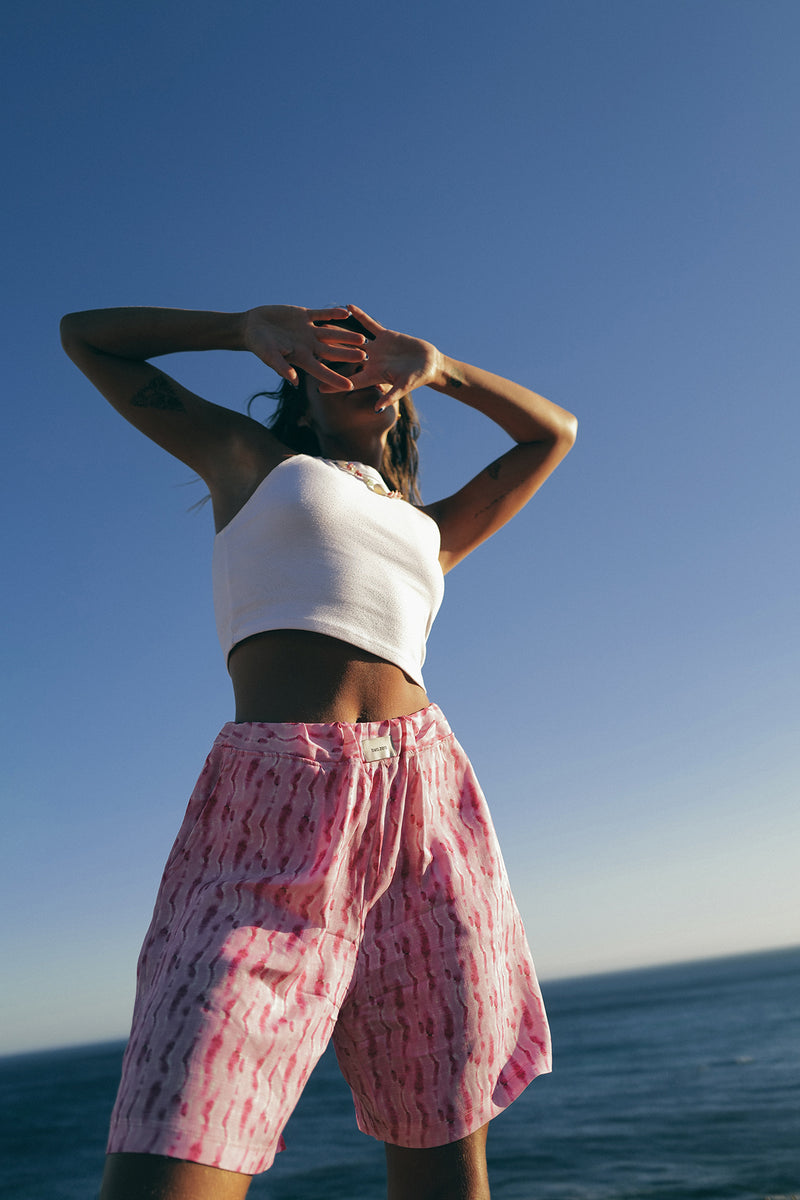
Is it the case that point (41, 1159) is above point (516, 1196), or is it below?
below

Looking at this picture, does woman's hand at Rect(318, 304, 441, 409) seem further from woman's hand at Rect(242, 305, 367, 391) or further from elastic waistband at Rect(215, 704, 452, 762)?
elastic waistband at Rect(215, 704, 452, 762)

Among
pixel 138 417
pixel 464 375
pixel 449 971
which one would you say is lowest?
pixel 449 971

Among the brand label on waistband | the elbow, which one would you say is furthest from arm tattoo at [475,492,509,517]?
the elbow

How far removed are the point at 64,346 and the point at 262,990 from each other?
186cm

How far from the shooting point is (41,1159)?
1617 inches

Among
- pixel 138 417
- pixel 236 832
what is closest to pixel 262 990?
pixel 236 832

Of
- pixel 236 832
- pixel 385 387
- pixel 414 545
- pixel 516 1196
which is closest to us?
pixel 236 832

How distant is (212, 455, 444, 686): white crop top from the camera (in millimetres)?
2080

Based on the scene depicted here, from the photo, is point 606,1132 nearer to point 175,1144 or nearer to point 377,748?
point 377,748

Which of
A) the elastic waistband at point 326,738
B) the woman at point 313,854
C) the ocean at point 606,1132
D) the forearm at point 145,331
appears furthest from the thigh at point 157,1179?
the ocean at point 606,1132

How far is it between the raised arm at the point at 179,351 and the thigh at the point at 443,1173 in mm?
1713

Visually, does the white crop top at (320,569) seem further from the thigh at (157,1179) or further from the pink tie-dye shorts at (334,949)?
the thigh at (157,1179)

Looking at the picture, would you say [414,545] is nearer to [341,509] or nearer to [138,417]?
[341,509]

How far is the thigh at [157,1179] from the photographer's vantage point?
146cm
